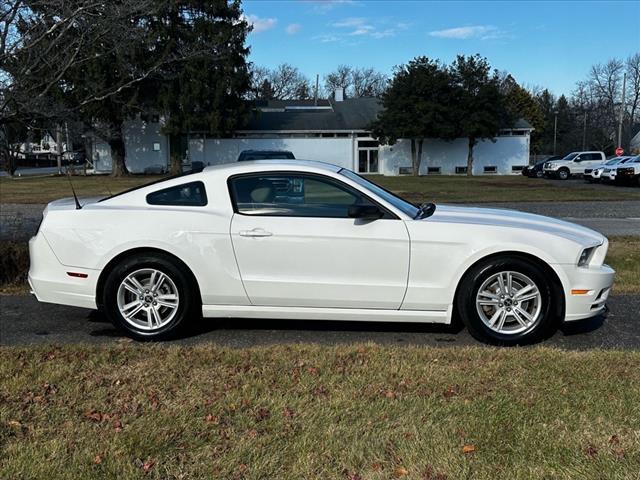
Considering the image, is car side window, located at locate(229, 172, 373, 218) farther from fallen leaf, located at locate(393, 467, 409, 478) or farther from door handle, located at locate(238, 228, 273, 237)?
fallen leaf, located at locate(393, 467, 409, 478)

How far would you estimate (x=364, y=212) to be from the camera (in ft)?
16.0

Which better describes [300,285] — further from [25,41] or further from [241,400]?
[25,41]

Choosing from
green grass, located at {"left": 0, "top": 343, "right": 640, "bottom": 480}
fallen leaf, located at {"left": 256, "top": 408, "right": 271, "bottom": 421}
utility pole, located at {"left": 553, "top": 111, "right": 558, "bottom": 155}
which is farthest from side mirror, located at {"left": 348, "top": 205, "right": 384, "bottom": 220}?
utility pole, located at {"left": 553, "top": 111, "right": 558, "bottom": 155}

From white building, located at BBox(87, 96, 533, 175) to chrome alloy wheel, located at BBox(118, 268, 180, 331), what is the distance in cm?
4015

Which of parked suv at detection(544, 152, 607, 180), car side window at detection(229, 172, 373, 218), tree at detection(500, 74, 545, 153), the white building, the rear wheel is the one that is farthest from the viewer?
tree at detection(500, 74, 545, 153)

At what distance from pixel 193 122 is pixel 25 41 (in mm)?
31959

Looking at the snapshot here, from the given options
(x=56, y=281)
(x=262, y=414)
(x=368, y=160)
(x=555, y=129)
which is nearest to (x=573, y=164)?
(x=368, y=160)

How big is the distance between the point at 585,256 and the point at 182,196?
11.4 feet

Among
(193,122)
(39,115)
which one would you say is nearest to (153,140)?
(193,122)

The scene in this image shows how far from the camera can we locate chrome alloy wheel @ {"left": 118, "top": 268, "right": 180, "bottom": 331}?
510 cm

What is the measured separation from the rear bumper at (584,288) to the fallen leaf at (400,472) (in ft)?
8.81

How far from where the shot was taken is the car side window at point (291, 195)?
5.07m

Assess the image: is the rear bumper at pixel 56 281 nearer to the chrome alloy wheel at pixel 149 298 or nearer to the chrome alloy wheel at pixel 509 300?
the chrome alloy wheel at pixel 149 298

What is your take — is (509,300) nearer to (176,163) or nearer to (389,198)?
(389,198)
